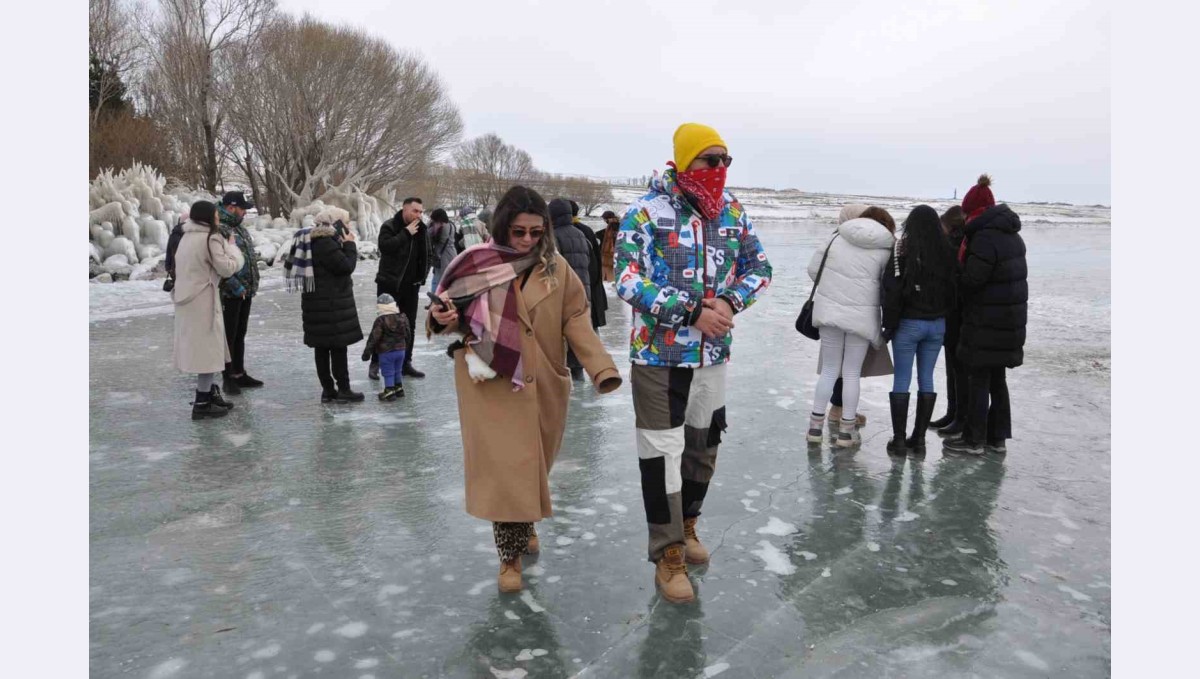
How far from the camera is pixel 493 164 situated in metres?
72.9

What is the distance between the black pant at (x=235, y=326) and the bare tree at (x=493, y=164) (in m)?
58.0

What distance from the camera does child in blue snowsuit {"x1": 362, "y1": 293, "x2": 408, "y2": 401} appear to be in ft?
22.7

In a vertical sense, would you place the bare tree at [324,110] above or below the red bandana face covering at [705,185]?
above

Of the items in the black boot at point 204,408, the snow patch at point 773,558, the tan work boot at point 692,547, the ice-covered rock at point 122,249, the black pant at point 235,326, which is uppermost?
the ice-covered rock at point 122,249

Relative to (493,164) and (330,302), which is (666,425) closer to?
(330,302)

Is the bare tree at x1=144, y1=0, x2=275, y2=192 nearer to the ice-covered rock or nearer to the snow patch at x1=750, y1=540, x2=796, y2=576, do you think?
the ice-covered rock

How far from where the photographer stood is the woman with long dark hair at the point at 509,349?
3346mm

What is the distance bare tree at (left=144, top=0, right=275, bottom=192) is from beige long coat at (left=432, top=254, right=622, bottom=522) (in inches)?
1446

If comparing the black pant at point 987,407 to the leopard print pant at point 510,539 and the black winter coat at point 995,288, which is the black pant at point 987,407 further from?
the leopard print pant at point 510,539

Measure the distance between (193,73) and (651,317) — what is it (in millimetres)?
38277

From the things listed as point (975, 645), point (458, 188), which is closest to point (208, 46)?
point (458, 188)

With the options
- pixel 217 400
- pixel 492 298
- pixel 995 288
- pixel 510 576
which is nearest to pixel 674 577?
pixel 510 576


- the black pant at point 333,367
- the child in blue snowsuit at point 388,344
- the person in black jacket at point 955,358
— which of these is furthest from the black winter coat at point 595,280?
the person in black jacket at point 955,358

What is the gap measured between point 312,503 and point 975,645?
3422 mm
